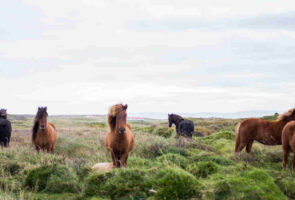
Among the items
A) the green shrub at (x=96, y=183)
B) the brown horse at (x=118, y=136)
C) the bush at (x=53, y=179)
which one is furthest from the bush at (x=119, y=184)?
the brown horse at (x=118, y=136)

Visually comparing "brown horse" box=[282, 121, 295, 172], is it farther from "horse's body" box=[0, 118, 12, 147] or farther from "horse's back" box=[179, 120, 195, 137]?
"horse's body" box=[0, 118, 12, 147]

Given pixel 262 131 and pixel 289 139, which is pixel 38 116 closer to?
pixel 262 131

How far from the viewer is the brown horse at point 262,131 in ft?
37.7

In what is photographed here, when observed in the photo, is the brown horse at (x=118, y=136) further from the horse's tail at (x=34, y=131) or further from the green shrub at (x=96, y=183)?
the horse's tail at (x=34, y=131)

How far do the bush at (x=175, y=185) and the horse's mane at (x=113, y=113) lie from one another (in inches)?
101

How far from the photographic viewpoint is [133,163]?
30.0ft

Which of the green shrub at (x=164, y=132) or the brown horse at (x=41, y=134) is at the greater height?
the brown horse at (x=41, y=134)

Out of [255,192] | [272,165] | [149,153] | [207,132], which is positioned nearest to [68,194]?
[255,192]

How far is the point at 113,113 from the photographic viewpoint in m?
8.41

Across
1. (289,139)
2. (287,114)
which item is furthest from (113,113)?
(287,114)

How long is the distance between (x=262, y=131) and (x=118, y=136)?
5706mm

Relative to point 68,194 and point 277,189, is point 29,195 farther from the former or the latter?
point 277,189

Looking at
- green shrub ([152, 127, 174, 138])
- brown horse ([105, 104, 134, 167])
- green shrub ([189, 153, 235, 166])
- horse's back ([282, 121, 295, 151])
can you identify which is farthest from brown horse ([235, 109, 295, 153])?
green shrub ([152, 127, 174, 138])

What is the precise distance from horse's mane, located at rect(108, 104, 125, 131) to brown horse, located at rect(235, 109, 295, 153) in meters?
5.24
